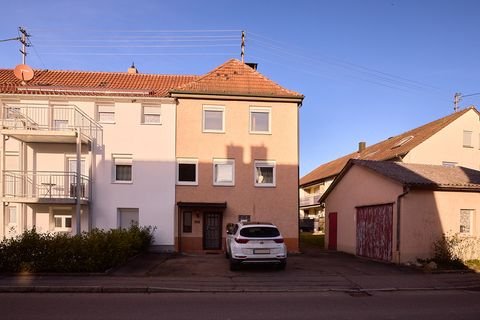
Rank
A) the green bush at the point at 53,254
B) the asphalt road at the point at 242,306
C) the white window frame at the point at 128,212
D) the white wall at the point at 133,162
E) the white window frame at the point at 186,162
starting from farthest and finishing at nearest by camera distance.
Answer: the white window frame at the point at 186,162
the white window frame at the point at 128,212
the white wall at the point at 133,162
the green bush at the point at 53,254
the asphalt road at the point at 242,306

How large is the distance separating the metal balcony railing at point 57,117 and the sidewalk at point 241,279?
25.4ft

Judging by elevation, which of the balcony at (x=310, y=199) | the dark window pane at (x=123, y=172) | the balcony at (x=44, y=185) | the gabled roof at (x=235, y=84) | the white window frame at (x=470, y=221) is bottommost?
the balcony at (x=310, y=199)

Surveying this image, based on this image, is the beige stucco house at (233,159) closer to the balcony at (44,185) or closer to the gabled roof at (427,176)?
the gabled roof at (427,176)

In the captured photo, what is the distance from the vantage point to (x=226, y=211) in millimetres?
22422

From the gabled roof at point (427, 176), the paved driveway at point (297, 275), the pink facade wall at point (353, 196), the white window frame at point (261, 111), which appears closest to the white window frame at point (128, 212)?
the paved driveway at point (297, 275)

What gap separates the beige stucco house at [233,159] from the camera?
2247cm

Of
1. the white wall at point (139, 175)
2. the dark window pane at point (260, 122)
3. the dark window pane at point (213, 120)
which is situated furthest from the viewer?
the dark window pane at point (260, 122)

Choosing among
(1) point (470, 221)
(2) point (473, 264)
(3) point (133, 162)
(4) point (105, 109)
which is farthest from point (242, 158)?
(2) point (473, 264)

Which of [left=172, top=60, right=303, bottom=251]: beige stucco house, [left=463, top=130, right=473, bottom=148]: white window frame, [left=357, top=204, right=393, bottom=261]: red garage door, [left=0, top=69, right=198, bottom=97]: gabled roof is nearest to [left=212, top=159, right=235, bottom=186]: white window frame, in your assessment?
[left=172, top=60, right=303, bottom=251]: beige stucco house

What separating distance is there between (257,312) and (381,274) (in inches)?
290

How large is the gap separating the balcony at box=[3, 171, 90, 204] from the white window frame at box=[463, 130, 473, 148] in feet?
88.8

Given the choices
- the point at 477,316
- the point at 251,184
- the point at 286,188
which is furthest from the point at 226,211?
the point at 477,316

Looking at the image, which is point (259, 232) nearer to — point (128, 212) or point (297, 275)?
point (297, 275)

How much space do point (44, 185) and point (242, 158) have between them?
9.48m
